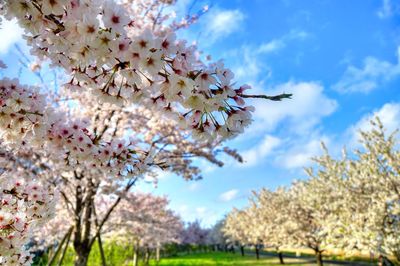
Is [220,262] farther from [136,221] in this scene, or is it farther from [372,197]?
[372,197]

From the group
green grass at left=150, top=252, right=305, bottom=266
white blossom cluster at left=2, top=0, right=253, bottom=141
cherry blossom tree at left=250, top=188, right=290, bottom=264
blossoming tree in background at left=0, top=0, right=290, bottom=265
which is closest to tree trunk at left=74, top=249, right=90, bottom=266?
blossoming tree in background at left=0, top=0, right=290, bottom=265

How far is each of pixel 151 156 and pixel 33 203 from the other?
5.28ft

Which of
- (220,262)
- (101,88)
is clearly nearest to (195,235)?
(220,262)

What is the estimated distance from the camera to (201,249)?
350 ft

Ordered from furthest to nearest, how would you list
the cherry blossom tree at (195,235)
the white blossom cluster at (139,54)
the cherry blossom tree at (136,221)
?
1. the cherry blossom tree at (195,235)
2. the cherry blossom tree at (136,221)
3. the white blossom cluster at (139,54)

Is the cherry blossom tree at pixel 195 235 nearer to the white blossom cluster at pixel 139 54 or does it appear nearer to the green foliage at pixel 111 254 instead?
the green foliage at pixel 111 254

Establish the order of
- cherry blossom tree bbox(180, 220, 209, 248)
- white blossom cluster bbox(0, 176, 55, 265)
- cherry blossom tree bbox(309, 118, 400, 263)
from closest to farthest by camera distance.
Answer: white blossom cluster bbox(0, 176, 55, 265) → cherry blossom tree bbox(309, 118, 400, 263) → cherry blossom tree bbox(180, 220, 209, 248)

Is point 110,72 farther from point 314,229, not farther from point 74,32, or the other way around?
point 314,229

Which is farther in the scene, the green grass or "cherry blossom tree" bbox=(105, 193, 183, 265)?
the green grass

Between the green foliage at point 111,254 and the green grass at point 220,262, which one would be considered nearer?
the green foliage at point 111,254

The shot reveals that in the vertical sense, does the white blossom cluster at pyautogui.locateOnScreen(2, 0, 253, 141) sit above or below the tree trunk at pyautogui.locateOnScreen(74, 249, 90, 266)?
above

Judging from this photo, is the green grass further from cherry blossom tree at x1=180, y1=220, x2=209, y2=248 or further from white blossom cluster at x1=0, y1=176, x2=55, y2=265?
cherry blossom tree at x1=180, y1=220, x2=209, y2=248

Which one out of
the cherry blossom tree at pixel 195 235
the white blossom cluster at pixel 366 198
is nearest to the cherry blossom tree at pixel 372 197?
the white blossom cluster at pixel 366 198

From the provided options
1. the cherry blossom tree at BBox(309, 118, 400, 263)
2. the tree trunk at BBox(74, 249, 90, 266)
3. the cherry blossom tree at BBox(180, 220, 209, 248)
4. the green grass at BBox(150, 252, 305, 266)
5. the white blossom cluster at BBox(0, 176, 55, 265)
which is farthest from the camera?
the cherry blossom tree at BBox(180, 220, 209, 248)
